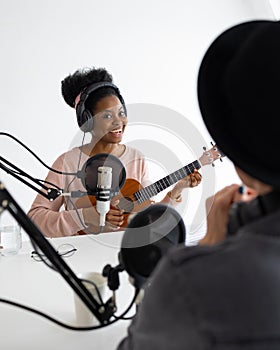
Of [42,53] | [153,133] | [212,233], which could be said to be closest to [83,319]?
[212,233]

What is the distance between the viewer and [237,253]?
519 mm

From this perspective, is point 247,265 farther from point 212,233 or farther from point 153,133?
point 153,133

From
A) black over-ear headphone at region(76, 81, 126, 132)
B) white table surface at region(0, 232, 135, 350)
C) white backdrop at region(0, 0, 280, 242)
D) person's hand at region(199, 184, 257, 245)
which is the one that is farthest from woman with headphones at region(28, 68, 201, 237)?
person's hand at region(199, 184, 257, 245)

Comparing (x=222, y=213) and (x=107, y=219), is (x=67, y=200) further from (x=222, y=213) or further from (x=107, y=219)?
(x=222, y=213)

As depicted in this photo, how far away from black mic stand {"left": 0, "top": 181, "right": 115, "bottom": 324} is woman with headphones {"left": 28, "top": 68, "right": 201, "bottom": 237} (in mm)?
772

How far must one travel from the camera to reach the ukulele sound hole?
5.86 ft

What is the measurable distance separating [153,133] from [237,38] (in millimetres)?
2441

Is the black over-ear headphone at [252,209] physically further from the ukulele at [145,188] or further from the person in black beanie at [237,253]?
the ukulele at [145,188]

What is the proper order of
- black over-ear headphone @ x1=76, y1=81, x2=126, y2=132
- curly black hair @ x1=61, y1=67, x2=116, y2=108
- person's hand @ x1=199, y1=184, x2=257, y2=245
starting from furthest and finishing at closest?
curly black hair @ x1=61, y1=67, x2=116, y2=108, black over-ear headphone @ x1=76, y1=81, x2=126, y2=132, person's hand @ x1=199, y1=184, x2=257, y2=245

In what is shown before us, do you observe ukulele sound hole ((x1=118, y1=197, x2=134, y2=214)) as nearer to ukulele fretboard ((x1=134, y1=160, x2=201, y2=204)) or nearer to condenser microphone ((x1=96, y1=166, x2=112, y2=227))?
ukulele fretboard ((x1=134, y1=160, x2=201, y2=204))

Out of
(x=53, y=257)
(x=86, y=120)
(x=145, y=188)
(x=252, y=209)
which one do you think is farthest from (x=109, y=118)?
(x=252, y=209)

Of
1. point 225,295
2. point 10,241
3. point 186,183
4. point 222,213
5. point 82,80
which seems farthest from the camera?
point 82,80

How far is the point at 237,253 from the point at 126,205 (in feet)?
4.27

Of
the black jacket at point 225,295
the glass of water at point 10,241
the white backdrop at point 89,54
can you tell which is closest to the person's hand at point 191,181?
the glass of water at point 10,241
